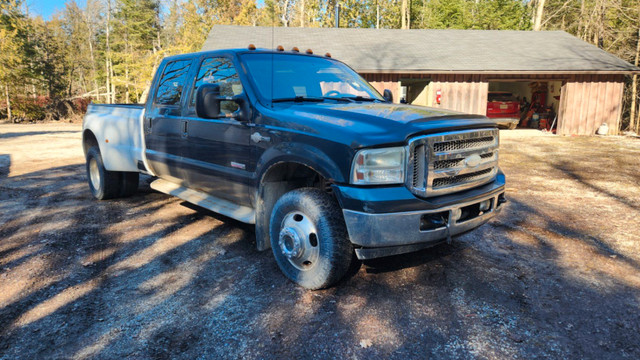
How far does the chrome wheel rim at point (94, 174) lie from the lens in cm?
627

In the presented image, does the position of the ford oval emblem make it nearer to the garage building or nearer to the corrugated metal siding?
the garage building

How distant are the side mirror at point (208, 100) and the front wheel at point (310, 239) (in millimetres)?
969

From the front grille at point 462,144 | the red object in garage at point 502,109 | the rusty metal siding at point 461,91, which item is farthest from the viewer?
the red object in garage at point 502,109

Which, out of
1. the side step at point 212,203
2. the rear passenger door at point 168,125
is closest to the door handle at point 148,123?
the rear passenger door at point 168,125

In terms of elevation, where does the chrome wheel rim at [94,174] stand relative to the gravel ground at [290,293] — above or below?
above

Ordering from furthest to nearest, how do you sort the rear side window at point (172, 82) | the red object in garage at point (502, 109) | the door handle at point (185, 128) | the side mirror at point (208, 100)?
the red object in garage at point (502, 109), the rear side window at point (172, 82), the door handle at point (185, 128), the side mirror at point (208, 100)

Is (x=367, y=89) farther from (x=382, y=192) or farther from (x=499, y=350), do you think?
(x=499, y=350)

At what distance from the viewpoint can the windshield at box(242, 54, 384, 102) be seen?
3855 mm

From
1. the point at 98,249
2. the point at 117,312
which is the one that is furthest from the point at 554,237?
the point at 98,249

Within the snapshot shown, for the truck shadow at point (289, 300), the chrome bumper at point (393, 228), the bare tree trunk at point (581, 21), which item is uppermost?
the bare tree trunk at point (581, 21)

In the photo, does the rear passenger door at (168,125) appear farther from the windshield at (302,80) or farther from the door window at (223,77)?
the windshield at (302,80)

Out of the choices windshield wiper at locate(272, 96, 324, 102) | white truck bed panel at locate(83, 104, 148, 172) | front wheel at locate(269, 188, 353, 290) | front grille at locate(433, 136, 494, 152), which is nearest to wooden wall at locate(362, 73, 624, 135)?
white truck bed panel at locate(83, 104, 148, 172)

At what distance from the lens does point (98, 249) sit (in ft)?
14.1

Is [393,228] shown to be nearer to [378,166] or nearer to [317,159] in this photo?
[378,166]
